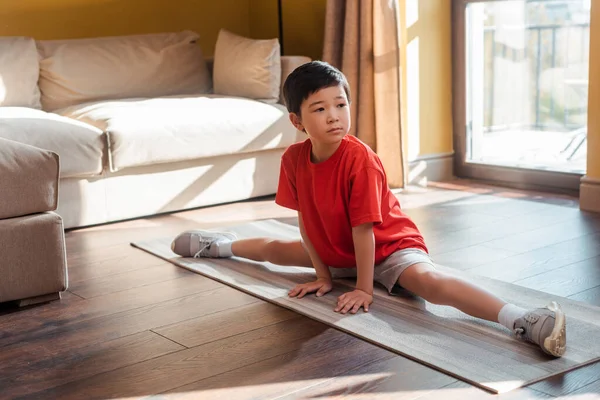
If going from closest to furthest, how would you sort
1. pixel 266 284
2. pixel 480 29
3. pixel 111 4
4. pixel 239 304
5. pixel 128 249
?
pixel 239 304 → pixel 266 284 → pixel 128 249 → pixel 480 29 → pixel 111 4

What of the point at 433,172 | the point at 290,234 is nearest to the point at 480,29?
the point at 433,172

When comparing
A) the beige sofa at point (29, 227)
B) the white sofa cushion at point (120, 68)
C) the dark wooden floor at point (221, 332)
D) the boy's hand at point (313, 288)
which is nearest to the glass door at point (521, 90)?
the dark wooden floor at point (221, 332)

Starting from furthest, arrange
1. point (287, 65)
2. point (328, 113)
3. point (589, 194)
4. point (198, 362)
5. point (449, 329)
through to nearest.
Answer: point (287, 65), point (589, 194), point (328, 113), point (449, 329), point (198, 362)

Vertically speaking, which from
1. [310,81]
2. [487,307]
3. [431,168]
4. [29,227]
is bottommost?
[431,168]

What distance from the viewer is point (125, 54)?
4.24m

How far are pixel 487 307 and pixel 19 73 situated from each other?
271 cm

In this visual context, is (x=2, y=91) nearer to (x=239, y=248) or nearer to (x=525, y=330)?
(x=239, y=248)

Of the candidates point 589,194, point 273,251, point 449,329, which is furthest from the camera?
point 589,194

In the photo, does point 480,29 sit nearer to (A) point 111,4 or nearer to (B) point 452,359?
(A) point 111,4

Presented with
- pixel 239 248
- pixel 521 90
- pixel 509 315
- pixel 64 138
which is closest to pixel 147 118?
pixel 64 138

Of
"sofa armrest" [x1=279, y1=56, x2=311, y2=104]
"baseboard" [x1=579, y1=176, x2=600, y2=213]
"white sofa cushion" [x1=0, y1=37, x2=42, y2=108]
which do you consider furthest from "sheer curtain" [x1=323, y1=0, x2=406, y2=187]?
"white sofa cushion" [x1=0, y1=37, x2=42, y2=108]

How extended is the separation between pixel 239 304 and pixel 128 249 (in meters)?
0.86

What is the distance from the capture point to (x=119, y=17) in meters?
4.67

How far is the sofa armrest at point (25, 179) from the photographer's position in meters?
2.33
